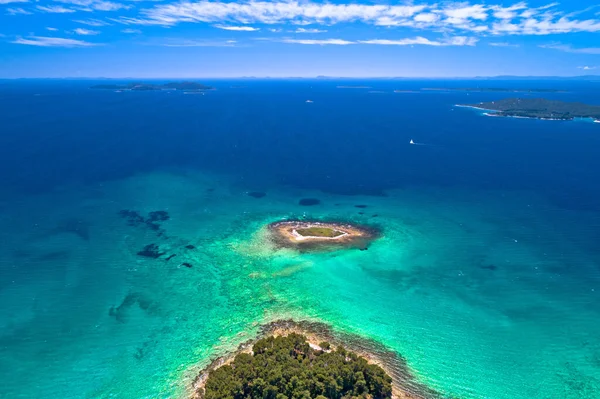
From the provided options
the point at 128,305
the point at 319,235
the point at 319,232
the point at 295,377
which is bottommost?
the point at 128,305

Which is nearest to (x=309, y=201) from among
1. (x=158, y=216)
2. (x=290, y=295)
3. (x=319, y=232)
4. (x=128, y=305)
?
(x=319, y=232)

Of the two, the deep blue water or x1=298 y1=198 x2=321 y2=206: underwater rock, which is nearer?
x1=298 y1=198 x2=321 y2=206: underwater rock

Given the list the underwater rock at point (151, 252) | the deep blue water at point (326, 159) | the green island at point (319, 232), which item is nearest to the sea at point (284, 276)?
the underwater rock at point (151, 252)

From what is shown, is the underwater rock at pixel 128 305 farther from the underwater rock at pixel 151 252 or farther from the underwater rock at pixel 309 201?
the underwater rock at pixel 309 201

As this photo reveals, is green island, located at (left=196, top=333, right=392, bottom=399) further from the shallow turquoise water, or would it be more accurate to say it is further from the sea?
the sea

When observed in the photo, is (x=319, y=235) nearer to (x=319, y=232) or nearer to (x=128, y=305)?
(x=319, y=232)

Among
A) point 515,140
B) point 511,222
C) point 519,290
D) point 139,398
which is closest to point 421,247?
point 519,290

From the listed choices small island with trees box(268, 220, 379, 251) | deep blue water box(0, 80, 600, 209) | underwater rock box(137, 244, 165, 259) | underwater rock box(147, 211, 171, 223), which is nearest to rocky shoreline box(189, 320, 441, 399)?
small island with trees box(268, 220, 379, 251)
